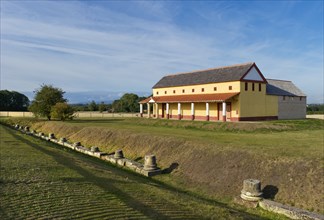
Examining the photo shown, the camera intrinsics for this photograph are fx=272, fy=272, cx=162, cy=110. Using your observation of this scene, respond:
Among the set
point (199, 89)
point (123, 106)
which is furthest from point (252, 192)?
point (123, 106)

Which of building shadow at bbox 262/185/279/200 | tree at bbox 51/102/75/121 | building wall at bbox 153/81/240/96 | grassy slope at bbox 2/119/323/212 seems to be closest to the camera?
grassy slope at bbox 2/119/323/212

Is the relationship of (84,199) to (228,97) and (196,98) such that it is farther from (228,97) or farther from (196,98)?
(196,98)

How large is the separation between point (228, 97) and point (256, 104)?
13.9ft

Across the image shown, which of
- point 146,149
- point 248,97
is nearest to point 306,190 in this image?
point 146,149

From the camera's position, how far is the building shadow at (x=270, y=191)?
10117mm

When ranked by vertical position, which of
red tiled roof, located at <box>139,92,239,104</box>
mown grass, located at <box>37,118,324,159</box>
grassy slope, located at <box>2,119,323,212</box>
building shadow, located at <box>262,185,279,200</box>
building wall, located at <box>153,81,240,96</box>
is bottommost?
building shadow, located at <box>262,185,279,200</box>

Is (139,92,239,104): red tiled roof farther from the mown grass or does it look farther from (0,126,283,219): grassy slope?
(0,126,283,219): grassy slope

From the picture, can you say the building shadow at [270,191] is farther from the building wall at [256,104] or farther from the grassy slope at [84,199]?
the building wall at [256,104]

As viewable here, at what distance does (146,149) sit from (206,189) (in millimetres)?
7205

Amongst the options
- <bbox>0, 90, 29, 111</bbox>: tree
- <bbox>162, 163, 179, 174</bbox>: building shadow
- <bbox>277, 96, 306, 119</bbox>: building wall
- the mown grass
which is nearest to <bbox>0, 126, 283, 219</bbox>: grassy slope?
<bbox>162, 163, 179, 174</bbox>: building shadow

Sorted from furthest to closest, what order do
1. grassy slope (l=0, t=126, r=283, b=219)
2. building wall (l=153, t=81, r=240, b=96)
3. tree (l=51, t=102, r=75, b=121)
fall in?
tree (l=51, t=102, r=75, b=121) → building wall (l=153, t=81, r=240, b=96) → grassy slope (l=0, t=126, r=283, b=219)

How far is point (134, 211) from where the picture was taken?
6465 mm

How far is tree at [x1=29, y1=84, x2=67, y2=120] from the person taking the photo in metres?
45.1

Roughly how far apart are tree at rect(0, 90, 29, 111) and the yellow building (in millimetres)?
59961
